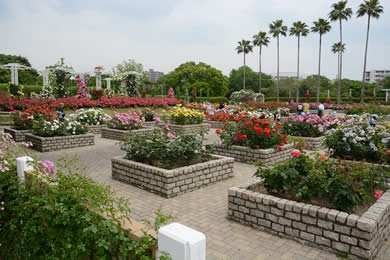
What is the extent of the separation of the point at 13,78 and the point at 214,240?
2464 cm

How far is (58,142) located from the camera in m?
9.63

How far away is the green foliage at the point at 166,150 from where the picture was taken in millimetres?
5691

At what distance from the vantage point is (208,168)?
5.78 metres

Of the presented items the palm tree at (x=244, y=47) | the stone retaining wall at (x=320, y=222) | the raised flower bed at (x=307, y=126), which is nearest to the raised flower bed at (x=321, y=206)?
the stone retaining wall at (x=320, y=222)

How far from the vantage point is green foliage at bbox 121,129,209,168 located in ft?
18.7

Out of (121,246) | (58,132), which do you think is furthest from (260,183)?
(58,132)

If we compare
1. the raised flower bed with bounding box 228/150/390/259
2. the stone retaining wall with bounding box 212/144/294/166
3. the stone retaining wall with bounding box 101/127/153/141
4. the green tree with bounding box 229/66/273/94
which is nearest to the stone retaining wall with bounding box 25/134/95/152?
the stone retaining wall with bounding box 101/127/153/141

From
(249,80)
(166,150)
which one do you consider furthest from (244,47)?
(166,150)

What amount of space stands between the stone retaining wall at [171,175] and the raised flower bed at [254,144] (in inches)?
54.8

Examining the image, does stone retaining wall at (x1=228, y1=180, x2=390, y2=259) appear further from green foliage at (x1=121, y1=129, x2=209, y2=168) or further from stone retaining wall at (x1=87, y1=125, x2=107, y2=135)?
stone retaining wall at (x1=87, y1=125, x2=107, y2=135)

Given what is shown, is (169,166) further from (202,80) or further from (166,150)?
(202,80)

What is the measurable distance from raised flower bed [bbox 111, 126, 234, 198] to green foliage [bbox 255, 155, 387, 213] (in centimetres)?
160

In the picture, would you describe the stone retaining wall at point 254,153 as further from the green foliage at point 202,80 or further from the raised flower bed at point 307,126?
the green foliage at point 202,80

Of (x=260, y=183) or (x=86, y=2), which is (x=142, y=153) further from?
(x=86, y=2)
